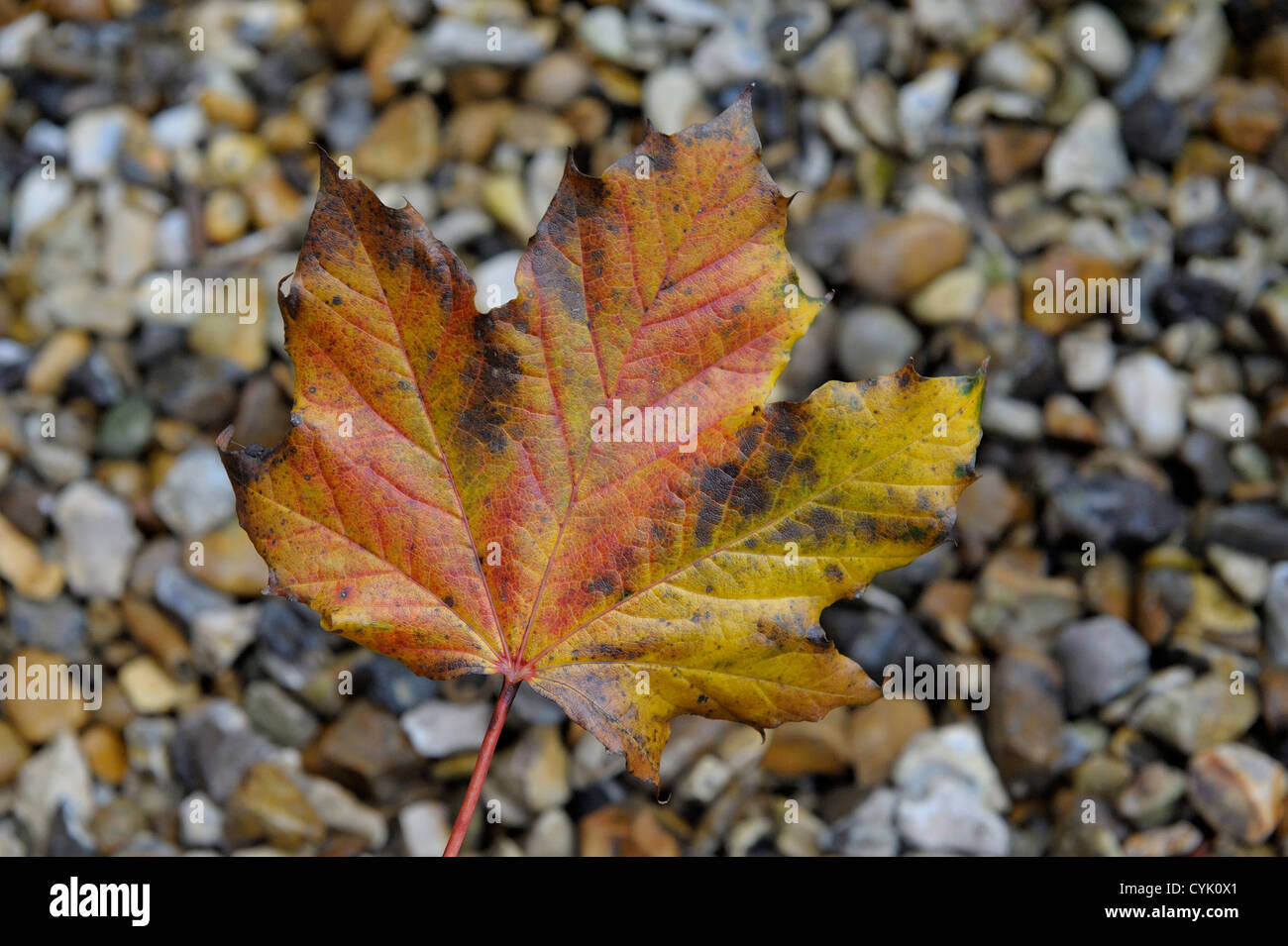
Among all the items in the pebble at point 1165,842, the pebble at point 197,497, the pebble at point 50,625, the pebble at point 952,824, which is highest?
the pebble at point 197,497

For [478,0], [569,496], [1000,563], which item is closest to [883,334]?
[1000,563]

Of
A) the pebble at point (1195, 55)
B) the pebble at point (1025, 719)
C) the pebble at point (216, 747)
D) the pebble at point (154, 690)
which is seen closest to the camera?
the pebble at point (1025, 719)

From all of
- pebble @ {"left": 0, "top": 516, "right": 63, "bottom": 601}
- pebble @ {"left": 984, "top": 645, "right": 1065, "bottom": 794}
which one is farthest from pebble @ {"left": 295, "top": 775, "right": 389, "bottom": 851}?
pebble @ {"left": 984, "top": 645, "right": 1065, "bottom": 794}

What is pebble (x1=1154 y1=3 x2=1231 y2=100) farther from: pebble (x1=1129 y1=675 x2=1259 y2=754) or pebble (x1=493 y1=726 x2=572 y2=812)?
pebble (x1=493 y1=726 x2=572 y2=812)

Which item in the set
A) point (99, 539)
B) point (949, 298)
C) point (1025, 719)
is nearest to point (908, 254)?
point (949, 298)

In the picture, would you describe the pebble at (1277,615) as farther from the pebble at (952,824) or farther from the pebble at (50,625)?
the pebble at (50,625)

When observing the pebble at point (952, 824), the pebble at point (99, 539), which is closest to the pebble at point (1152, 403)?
the pebble at point (952, 824)

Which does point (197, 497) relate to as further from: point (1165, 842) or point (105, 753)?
point (1165, 842)
